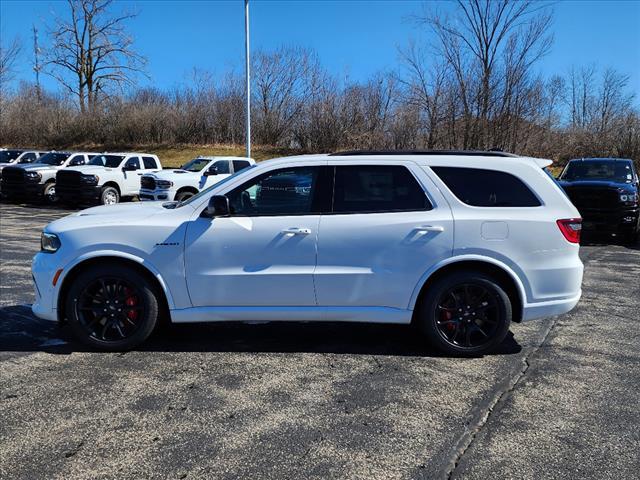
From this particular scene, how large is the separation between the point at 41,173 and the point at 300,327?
733 inches

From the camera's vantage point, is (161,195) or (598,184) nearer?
(598,184)

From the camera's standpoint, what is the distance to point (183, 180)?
664 inches

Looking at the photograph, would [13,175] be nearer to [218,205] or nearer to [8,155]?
[8,155]

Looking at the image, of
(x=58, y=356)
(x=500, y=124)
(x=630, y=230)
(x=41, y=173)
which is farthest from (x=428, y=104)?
(x=58, y=356)

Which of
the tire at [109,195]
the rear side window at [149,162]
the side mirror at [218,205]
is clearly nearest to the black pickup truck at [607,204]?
the side mirror at [218,205]

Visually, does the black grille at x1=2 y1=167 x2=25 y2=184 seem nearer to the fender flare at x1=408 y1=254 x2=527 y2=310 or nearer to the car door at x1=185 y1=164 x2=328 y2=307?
the car door at x1=185 y1=164 x2=328 y2=307

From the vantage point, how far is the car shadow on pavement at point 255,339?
4.98m

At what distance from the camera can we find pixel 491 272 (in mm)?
4809

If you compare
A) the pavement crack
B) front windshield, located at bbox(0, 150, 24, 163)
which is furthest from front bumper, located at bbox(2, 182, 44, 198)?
the pavement crack

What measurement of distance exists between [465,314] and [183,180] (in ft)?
44.2

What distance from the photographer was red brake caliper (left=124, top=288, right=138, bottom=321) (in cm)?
478

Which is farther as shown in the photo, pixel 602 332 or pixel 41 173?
pixel 41 173

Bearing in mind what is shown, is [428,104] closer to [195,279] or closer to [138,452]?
[195,279]

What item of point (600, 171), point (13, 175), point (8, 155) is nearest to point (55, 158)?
point (13, 175)
